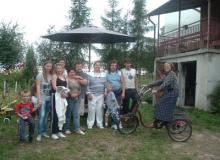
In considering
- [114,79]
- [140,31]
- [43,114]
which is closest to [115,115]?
[114,79]

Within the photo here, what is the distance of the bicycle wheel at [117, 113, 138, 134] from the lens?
8.04 m

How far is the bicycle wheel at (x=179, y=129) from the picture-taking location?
767cm

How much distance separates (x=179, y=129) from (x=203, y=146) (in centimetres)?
60

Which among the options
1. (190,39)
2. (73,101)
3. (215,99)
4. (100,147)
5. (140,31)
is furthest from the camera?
(140,31)

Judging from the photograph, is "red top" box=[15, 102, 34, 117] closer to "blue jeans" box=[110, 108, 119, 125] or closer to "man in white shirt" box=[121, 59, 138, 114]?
"blue jeans" box=[110, 108, 119, 125]

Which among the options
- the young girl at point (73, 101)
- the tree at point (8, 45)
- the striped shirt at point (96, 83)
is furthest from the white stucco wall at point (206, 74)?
the tree at point (8, 45)

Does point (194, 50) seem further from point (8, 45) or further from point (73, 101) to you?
point (8, 45)

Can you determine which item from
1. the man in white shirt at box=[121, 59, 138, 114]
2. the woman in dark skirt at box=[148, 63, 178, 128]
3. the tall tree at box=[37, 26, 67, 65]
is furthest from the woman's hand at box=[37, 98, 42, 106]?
the tall tree at box=[37, 26, 67, 65]

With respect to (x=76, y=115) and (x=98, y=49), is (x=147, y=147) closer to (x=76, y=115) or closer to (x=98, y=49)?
(x=76, y=115)

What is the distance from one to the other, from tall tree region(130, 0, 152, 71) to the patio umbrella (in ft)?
81.2

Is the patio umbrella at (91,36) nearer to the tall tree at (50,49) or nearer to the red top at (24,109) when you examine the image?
the red top at (24,109)

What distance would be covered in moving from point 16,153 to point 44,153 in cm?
49

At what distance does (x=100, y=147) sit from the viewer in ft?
22.9

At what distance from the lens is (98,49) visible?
36250 mm
